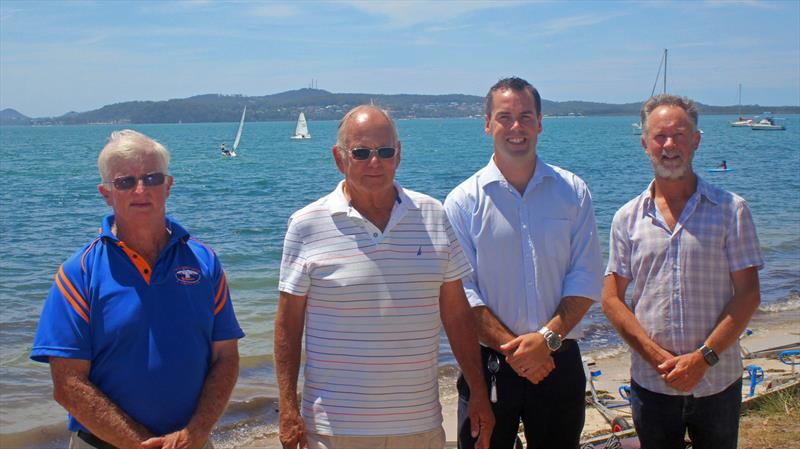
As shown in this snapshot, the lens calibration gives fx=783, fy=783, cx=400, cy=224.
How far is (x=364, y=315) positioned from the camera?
314 cm

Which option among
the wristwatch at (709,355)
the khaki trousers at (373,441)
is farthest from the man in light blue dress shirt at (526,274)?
the wristwatch at (709,355)

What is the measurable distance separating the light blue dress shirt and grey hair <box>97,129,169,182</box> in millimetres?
1398

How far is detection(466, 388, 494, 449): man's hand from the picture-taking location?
3410 millimetres

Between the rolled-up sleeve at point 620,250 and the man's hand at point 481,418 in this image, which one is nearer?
the man's hand at point 481,418

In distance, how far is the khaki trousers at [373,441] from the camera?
315cm

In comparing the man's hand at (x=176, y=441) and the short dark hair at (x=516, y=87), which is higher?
the short dark hair at (x=516, y=87)

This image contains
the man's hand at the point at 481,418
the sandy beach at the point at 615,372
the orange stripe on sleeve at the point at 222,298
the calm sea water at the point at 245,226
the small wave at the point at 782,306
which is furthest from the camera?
the small wave at the point at 782,306

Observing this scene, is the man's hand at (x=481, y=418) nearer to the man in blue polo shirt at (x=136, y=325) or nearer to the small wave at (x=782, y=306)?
the man in blue polo shirt at (x=136, y=325)

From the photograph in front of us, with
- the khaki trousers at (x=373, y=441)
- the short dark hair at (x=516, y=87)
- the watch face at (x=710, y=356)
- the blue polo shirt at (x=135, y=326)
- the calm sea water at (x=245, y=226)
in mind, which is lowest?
the calm sea water at (x=245, y=226)

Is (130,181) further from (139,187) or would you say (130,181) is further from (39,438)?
(39,438)

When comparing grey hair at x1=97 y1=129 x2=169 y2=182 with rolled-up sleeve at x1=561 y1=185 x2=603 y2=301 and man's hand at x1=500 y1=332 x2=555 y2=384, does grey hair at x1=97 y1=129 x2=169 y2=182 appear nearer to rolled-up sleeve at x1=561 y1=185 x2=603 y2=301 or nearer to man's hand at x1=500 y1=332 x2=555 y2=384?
man's hand at x1=500 y1=332 x2=555 y2=384

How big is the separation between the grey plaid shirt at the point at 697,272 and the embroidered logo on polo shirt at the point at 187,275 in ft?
6.72

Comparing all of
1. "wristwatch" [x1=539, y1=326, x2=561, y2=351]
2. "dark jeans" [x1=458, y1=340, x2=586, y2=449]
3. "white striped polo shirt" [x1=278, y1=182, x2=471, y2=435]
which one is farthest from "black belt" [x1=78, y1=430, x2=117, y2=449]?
"wristwatch" [x1=539, y1=326, x2=561, y2=351]

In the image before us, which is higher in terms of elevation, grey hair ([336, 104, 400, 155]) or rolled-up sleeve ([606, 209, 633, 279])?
grey hair ([336, 104, 400, 155])
